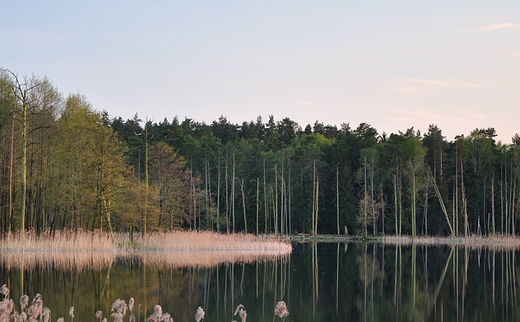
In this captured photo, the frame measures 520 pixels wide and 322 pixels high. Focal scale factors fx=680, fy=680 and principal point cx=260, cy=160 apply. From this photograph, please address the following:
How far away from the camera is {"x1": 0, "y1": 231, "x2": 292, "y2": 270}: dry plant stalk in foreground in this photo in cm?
3120

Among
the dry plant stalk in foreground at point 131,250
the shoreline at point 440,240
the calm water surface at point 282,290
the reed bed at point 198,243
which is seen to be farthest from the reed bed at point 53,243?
the shoreline at point 440,240

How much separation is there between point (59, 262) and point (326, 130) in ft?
329

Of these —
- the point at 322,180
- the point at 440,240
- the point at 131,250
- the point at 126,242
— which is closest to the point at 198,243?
the point at 126,242

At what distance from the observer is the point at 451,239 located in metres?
66.6

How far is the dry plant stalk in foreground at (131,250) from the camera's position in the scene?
31.2 meters

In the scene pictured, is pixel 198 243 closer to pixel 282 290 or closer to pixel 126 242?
pixel 126 242

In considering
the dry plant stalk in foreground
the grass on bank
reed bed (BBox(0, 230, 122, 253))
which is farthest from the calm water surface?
the grass on bank

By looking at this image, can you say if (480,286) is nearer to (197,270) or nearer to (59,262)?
(197,270)

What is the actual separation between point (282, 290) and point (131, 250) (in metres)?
15.7

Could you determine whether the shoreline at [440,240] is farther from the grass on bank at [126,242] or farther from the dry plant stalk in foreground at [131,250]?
the dry plant stalk in foreground at [131,250]

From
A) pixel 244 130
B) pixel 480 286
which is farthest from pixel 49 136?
pixel 244 130

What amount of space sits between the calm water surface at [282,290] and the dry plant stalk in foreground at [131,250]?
1308 millimetres

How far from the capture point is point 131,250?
38469 millimetres

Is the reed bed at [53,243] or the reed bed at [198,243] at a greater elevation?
the reed bed at [53,243]
